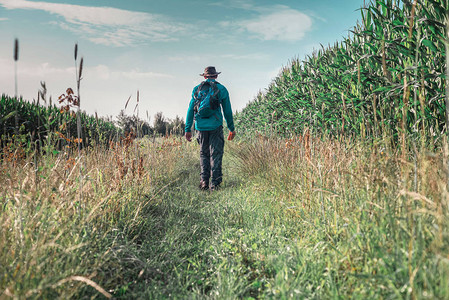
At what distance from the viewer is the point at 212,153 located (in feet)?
17.2

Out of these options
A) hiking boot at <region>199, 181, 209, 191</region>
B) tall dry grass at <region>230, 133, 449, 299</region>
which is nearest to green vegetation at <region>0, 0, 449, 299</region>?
tall dry grass at <region>230, 133, 449, 299</region>

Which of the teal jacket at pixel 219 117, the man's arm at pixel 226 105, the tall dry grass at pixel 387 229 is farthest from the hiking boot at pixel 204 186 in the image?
the tall dry grass at pixel 387 229

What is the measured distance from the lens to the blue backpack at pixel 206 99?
5074mm

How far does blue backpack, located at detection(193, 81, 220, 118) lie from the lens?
200 inches

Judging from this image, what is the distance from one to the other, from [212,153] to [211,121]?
0.60m

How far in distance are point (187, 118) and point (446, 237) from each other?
4.69 meters

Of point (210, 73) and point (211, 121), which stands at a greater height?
point (210, 73)

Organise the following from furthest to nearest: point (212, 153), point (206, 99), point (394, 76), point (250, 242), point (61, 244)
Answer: point (212, 153) → point (206, 99) → point (394, 76) → point (250, 242) → point (61, 244)

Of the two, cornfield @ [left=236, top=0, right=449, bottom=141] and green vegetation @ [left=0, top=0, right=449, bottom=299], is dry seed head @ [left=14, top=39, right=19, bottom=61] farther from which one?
cornfield @ [left=236, top=0, right=449, bottom=141]

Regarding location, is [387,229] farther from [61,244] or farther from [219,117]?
[219,117]

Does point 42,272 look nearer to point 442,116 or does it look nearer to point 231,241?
point 231,241

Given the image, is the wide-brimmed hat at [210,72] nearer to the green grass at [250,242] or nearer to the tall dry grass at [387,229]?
the green grass at [250,242]

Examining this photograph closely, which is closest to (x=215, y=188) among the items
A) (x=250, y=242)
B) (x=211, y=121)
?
(x=211, y=121)

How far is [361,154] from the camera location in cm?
242
